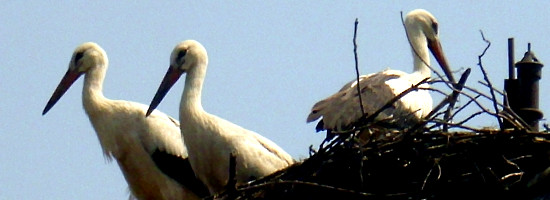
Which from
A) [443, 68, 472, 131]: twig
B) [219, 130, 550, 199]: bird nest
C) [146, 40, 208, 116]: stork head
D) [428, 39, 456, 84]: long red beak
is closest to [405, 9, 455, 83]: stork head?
[428, 39, 456, 84]: long red beak

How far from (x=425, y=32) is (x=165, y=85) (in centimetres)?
209

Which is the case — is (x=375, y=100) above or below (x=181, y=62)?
below

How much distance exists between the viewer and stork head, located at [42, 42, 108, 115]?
15.5 meters

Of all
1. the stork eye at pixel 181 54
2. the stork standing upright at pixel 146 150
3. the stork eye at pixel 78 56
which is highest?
the stork eye at pixel 181 54

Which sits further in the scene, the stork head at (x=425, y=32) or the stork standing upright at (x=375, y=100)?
the stork head at (x=425, y=32)

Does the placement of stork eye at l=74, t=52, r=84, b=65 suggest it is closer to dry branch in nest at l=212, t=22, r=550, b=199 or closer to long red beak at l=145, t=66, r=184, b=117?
long red beak at l=145, t=66, r=184, b=117

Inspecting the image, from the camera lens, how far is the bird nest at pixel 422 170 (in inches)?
365

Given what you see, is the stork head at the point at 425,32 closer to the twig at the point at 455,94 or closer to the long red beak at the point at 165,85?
the long red beak at the point at 165,85

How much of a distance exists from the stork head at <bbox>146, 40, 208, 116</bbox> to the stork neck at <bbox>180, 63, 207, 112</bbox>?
0.03 metres

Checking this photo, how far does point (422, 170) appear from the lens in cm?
958

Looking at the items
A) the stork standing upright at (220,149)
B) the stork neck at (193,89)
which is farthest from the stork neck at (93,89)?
the stork standing upright at (220,149)

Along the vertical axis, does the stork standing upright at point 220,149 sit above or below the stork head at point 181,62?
below

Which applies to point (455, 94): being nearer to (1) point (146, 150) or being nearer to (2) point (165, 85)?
(2) point (165, 85)

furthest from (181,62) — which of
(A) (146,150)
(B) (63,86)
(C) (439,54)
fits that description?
(C) (439,54)
